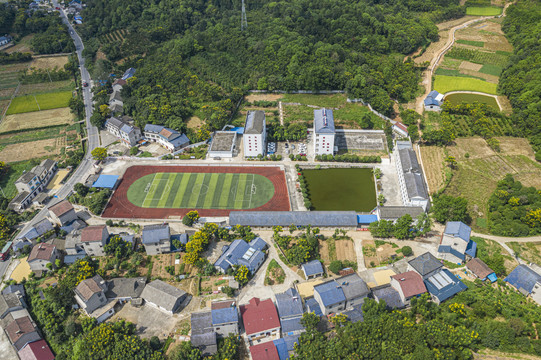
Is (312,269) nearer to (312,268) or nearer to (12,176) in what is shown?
(312,268)

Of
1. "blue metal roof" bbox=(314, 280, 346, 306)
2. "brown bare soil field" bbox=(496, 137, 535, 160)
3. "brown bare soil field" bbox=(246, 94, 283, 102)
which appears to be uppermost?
"brown bare soil field" bbox=(246, 94, 283, 102)

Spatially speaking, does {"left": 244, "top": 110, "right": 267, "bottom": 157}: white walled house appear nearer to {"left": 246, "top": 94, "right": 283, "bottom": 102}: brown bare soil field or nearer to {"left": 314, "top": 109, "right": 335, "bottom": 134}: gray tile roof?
{"left": 314, "top": 109, "right": 335, "bottom": 134}: gray tile roof

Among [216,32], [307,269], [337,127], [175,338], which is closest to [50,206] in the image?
[175,338]

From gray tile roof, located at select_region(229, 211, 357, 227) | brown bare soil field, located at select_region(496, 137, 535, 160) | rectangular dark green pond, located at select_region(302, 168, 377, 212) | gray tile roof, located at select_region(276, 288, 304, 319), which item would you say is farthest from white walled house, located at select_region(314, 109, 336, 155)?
brown bare soil field, located at select_region(496, 137, 535, 160)

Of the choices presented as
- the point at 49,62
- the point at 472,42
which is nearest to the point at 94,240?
the point at 49,62

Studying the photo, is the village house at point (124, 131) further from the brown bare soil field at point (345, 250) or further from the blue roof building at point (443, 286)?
the blue roof building at point (443, 286)

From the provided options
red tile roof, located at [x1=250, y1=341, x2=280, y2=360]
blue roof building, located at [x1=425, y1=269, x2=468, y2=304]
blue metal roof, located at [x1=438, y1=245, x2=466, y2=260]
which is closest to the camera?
red tile roof, located at [x1=250, y1=341, x2=280, y2=360]

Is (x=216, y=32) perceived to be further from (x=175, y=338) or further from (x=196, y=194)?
(x=175, y=338)

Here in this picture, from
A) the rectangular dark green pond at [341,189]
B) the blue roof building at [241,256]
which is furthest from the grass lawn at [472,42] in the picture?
the blue roof building at [241,256]
